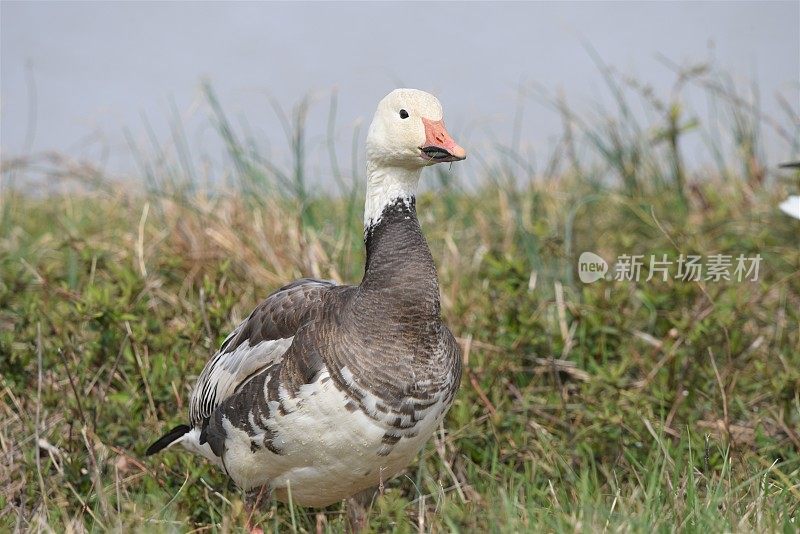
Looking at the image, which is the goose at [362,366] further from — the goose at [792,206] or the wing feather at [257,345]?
the goose at [792,206]

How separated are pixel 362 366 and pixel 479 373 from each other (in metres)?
1.57

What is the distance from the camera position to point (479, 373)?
4.64m

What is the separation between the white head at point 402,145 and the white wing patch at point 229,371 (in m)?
0.62

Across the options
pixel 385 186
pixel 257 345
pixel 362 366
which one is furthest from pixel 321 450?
pixel 385 186

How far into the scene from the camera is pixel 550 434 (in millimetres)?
Result: 4434

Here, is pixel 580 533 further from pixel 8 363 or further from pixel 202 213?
pixel 202 213

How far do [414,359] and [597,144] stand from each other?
437cm

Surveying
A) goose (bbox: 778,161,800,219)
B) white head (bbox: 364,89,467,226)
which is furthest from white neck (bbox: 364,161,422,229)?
goose (bbox: 778,161,800,219)

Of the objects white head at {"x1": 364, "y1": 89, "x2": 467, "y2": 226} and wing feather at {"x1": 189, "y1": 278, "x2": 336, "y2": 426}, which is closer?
white head at {"x1": 364, "y1": 89, "x2": 467, "y2": 226}

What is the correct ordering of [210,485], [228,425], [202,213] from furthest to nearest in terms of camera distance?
1. [202,213]
2. [210,485]
3. [228,425]

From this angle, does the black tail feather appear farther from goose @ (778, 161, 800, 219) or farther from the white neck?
goose @ (778, 161, 800, 219)

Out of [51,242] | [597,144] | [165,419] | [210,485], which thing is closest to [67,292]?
[165,419]

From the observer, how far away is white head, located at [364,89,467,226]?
3.27 m

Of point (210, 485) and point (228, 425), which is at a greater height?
point (228, 425)
